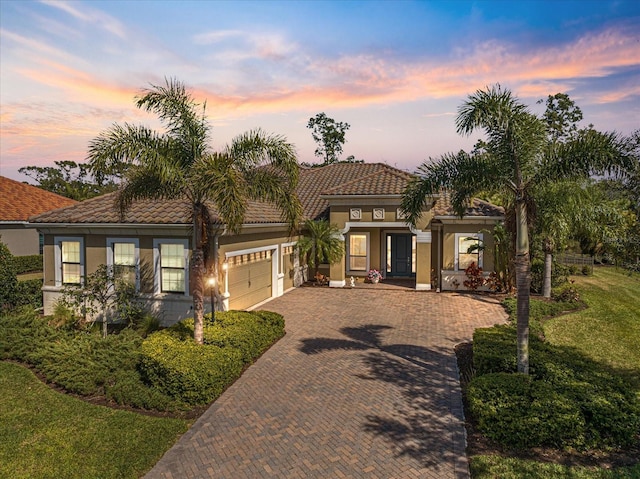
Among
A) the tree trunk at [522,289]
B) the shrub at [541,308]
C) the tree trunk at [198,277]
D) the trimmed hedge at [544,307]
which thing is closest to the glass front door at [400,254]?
the trimmed hedge at [544,307]

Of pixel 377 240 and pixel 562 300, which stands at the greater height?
pixel 377 240

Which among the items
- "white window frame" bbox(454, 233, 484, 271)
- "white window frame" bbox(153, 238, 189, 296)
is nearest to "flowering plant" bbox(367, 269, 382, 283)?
"white window frame" bbox(454, 233, 484, 271)

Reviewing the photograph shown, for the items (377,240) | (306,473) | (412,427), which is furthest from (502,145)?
(377,240)

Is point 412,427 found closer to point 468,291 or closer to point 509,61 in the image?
point 509,61

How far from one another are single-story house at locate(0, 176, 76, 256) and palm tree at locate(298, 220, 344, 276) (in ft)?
55.4

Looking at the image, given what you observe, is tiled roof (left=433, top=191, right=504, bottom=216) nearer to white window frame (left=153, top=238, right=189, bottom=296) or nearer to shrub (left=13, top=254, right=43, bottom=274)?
white window frame (left=153, top=238, right=189, bottom=296)

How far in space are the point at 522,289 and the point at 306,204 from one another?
1609 cm

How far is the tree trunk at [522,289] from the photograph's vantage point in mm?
7973

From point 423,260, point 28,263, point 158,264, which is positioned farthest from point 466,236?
point 28,263

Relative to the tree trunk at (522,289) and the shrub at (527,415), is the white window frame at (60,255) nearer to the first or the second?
the shrub at (527,415)

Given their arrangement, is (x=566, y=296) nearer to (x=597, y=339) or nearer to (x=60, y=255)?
(x=597, y=339)

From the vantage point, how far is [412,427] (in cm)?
682

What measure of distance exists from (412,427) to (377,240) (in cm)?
1493

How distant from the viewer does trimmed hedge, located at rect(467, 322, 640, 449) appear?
242 inches
